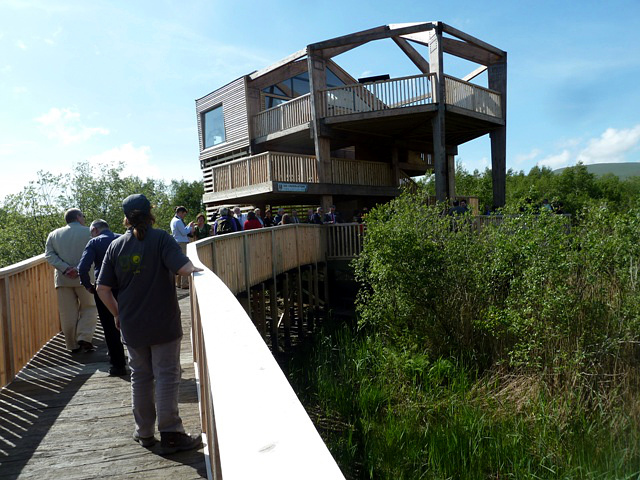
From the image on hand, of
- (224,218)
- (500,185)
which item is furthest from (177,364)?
(500,185)

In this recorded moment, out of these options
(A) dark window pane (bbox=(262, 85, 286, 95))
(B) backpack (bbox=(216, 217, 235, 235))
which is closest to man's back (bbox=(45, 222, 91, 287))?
(B) backpack (bbox=(216, 217, 235, 235))

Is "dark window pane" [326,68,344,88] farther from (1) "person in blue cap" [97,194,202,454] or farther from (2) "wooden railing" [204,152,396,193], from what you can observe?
(1) "person in blue cap" [97,194,202,454]

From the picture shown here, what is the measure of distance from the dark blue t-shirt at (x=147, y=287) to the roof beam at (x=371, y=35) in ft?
52.3

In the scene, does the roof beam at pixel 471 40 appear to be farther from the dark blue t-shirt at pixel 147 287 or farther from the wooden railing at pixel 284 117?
the dark blue t-shirt at pixel 147 287

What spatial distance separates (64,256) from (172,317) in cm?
327

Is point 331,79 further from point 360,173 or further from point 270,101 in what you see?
point 360,173

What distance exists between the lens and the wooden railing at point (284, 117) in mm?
19016

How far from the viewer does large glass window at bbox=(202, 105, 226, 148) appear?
23891 millimetres

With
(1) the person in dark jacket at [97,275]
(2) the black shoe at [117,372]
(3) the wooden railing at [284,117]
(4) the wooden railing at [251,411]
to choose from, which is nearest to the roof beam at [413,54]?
(3) the wooden railing at [284,117]

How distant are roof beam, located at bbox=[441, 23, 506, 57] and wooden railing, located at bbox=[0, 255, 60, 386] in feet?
49.4

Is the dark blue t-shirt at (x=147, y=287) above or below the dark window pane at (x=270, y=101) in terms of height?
below

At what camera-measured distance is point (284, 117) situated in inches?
800

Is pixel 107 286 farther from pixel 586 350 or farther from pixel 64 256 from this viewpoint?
pixel 586 350

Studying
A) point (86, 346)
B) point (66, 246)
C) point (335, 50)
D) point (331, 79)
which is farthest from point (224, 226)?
point (331, 79)
